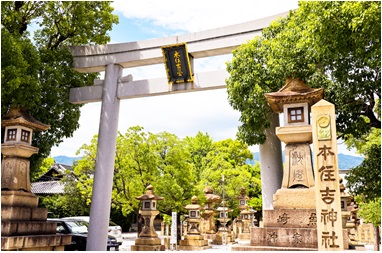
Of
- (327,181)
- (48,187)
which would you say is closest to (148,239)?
(327,181)

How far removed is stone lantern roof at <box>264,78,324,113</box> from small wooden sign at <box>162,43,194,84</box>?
148 inches

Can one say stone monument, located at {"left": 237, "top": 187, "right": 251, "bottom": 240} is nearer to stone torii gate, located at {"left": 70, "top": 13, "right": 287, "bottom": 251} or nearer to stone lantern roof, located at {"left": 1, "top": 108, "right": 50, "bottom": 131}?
stone torii gate, located at {"left": 70, "top": 13, "right": 287, "bottom": 251}

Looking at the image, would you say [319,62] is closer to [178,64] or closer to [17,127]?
[178,64]

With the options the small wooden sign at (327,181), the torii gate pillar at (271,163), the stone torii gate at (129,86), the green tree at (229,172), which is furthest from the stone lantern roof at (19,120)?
the green tree at (229,172)

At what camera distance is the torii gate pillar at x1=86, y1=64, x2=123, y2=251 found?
10125 mm

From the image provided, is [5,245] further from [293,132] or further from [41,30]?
[41,30]

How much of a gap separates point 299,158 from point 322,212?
200 cm

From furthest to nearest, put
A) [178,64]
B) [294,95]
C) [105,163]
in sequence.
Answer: [105,163] < [178,64] < [294,95]

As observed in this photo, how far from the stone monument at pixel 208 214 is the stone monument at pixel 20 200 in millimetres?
10127

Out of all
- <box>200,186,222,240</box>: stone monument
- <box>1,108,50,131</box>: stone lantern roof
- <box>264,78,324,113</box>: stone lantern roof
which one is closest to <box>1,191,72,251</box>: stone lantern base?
<box>1,108,50,131</box>: stone lantern roof

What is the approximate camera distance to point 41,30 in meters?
10.7

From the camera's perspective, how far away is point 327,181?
4.91 m

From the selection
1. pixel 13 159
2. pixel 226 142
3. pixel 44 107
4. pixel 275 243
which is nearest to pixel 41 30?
pixel 44 107

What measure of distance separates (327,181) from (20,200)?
586 centimetres
